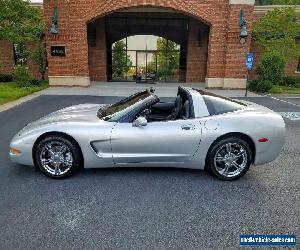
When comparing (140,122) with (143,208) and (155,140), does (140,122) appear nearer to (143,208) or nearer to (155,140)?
(155,140)

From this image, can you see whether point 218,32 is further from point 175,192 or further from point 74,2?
point 175,192

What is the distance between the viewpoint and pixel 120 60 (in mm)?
22219

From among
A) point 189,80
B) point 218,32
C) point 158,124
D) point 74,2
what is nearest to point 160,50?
point 189,80

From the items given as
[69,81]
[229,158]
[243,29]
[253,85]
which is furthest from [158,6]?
[229,158]

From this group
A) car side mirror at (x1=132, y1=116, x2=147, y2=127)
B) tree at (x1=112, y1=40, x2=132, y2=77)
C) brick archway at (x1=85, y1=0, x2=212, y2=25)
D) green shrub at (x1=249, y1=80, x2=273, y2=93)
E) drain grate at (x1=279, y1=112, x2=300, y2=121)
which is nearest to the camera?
car side mirror at (x1=132, y1=116, x2=147, y2=127)

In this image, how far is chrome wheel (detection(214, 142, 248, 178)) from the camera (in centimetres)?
425

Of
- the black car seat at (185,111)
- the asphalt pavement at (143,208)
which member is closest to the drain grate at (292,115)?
the asphalt pavement at (143,208)

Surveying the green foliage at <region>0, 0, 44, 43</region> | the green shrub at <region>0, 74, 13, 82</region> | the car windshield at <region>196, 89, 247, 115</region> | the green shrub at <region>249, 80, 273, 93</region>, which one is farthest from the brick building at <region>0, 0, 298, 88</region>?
the car windshield at <region>196, 89, 247, 115</region>

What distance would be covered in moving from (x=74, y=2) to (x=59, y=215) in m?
16.3

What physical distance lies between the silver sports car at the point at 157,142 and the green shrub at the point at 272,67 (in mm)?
14002

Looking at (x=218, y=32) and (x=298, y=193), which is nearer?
(x=298, y=193)

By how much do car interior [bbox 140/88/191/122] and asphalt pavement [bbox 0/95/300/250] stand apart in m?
0.94

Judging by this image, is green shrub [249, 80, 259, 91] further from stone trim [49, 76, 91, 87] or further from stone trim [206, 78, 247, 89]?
stone trim [49, 76, 91, 87]

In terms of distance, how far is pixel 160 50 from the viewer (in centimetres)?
2209
